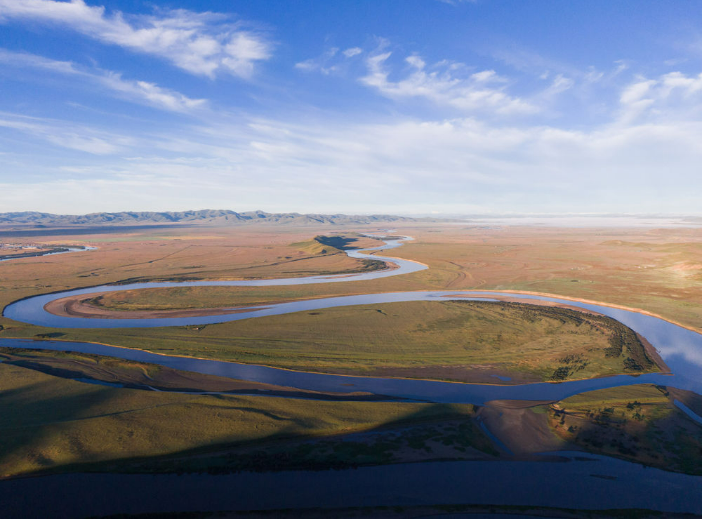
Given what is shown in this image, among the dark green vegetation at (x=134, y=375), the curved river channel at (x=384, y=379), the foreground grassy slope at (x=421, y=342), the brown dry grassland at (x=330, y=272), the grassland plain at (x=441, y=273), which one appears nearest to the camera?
the dark green vegetation at (x=134, y=375)

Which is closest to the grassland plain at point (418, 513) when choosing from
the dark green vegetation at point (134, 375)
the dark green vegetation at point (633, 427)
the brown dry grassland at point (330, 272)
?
the dark green vegetation at point (633, 427)

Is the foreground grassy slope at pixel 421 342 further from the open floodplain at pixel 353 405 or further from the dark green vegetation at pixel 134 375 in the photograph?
the dark green vegetation at pixel 134 375

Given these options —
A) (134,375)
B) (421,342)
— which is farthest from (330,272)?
(134,375)

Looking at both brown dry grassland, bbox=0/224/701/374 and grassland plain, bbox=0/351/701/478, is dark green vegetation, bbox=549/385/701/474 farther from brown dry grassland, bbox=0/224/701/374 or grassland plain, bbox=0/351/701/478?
brown dry grassland, bbox=0/224/701/374

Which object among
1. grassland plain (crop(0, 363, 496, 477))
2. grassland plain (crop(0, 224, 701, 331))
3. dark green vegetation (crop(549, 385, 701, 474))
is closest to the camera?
grassland plain (crop(0, 363, 496, 477))

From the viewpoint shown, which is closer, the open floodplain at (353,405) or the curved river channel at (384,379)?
the open floodplain at (353,405)

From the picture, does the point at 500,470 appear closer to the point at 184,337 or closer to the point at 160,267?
the point at 184,337

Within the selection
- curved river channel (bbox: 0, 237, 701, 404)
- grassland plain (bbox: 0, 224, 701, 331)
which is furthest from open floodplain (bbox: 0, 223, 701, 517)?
grassland plain (bbox: 0, 224, 701, 331)

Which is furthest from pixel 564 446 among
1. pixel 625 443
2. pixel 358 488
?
pixel 358 488
